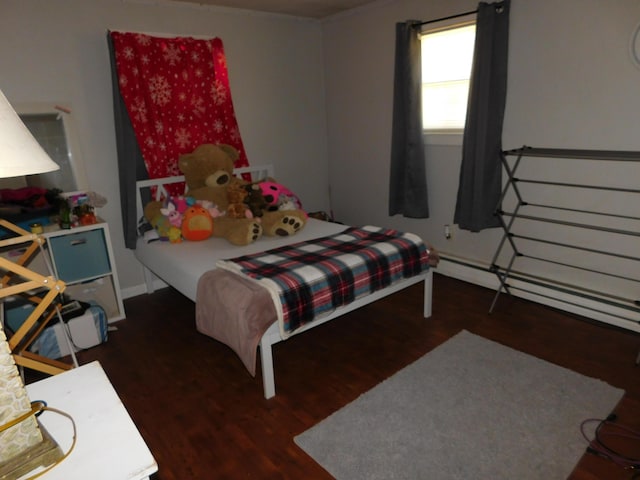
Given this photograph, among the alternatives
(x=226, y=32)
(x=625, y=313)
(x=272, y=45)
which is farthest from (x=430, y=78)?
(x=625, y=313)

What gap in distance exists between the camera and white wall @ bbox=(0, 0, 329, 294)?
9.75ft

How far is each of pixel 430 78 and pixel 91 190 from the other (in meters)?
2.92

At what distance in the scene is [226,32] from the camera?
3.80 metres

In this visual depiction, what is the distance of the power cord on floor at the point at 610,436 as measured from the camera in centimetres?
179

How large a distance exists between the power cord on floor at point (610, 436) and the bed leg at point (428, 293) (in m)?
1.20

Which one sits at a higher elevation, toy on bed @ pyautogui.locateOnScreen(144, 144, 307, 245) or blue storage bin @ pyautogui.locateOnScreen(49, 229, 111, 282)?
toy on bed @ pyautogui.locateOnScreen(144, 144, 307, 245)

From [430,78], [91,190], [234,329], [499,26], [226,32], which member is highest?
[226,32]

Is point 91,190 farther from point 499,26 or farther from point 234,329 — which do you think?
point 499,26

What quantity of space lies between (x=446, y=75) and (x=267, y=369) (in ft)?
8.99

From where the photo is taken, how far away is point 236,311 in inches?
85.4

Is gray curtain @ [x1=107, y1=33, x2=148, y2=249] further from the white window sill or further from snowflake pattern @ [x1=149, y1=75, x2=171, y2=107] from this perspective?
the white window sill

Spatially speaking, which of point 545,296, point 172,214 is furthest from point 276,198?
point 545,296

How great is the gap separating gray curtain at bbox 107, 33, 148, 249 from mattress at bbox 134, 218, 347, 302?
150mm

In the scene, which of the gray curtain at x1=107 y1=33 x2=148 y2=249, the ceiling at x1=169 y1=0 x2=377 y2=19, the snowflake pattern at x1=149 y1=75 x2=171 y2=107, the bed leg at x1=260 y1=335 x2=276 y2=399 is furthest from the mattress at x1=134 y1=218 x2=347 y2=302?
the ceiling at x1=169 y1=0 x2=377 y2=19
